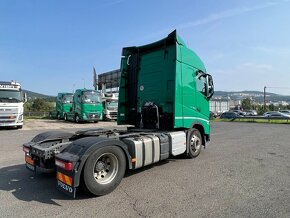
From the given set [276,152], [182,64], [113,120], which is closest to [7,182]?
[182,64]

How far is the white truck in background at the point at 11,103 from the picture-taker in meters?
16.1

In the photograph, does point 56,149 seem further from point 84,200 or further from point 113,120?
point 113,120

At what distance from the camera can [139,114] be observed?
8.04m

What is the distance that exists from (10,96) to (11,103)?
47cm

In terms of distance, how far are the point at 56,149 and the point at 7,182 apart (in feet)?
4.50

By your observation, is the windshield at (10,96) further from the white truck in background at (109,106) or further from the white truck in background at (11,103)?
the white truck in background at (109,106)

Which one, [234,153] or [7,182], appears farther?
[234,153]

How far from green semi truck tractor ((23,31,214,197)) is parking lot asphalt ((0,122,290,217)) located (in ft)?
1.03

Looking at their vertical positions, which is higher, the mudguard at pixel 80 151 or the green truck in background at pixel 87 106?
the green truck in background at pixel 87 106

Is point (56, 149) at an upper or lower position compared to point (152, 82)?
lower

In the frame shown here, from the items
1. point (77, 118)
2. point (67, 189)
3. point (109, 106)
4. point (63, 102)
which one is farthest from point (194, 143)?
point (63, 102)

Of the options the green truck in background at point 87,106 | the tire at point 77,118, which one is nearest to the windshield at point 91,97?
the green truck in background at point 87,106

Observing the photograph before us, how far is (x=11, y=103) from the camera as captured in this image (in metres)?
16.3

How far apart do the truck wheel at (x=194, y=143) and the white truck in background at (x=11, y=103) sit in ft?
43.8
